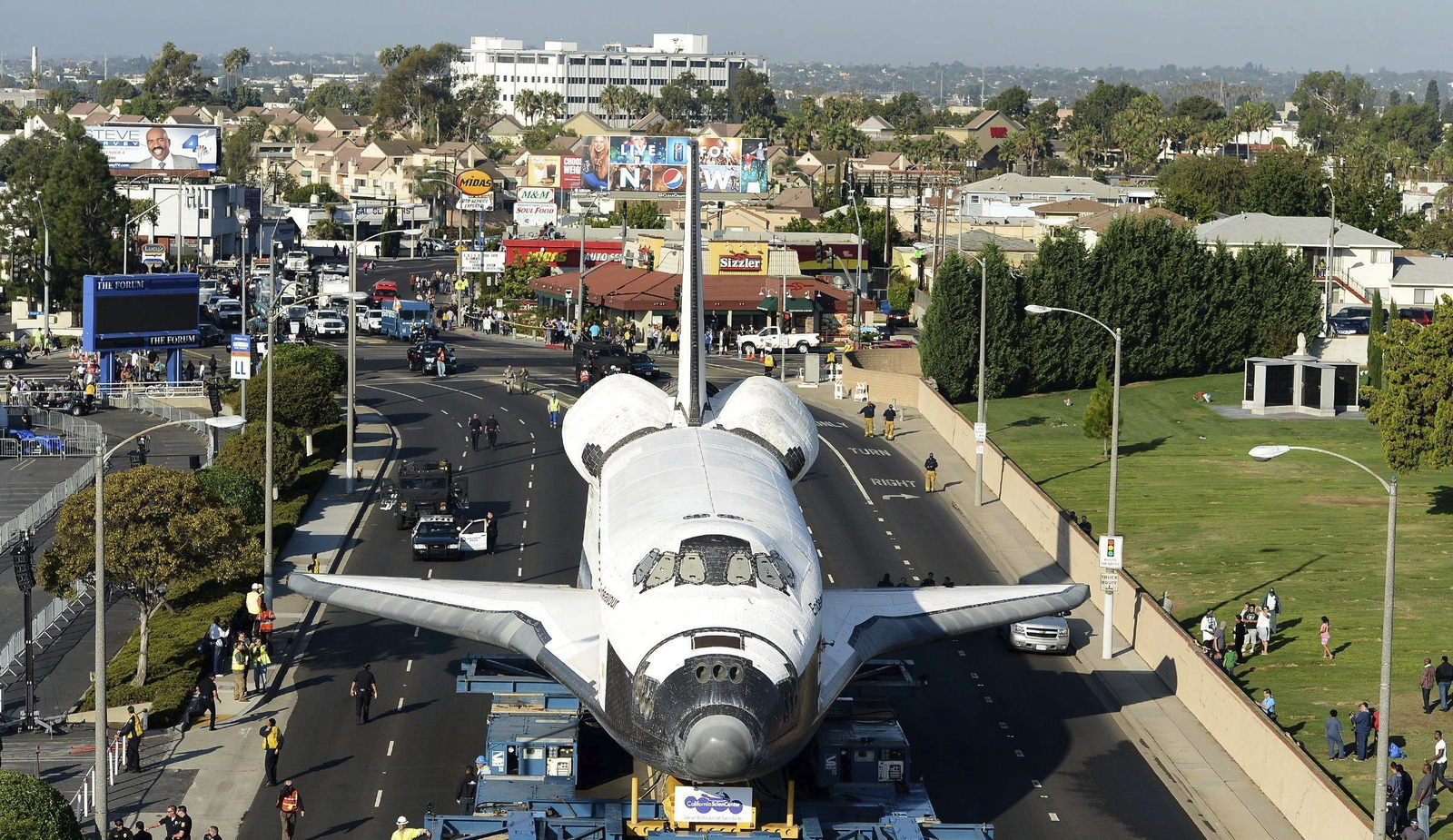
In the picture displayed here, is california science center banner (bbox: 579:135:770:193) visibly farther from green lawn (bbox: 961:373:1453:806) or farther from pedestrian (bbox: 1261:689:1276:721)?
pedestrian (bbox: 1261:689:1276:721)

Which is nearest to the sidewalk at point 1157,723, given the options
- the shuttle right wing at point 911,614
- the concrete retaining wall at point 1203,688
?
the concrete retaining wall at point 1203,688

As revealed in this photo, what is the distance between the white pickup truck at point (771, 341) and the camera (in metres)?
114

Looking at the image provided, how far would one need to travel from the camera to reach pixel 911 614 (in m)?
40.7

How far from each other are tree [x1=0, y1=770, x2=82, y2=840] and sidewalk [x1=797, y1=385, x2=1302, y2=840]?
22764mm

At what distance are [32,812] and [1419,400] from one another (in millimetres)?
49986

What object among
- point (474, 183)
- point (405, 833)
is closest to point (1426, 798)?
point (405, 833)

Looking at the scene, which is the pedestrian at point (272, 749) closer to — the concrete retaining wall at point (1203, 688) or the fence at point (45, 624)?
the fence at point (45, 624)

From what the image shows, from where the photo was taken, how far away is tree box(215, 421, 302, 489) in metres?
66.8

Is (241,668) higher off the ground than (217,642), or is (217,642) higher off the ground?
(217,642)

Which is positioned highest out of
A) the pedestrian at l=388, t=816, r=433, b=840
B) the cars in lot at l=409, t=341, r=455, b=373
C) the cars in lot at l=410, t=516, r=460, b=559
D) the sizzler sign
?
the sizzler sign

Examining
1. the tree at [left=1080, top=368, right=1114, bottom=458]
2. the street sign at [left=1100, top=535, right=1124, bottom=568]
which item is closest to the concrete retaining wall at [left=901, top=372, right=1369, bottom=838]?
the street sign at [left=1100, top=535, right=1124, bottom=568]

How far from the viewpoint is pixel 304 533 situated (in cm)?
6438

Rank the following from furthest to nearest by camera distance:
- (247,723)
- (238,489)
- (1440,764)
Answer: (238,489), (247,723), (1440,764)

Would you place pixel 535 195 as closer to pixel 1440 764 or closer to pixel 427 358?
pixel 427 358
